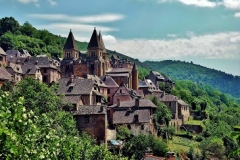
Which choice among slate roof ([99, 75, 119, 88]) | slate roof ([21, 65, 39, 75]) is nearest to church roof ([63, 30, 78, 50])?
slate roof ([99, 75, 119, 88])

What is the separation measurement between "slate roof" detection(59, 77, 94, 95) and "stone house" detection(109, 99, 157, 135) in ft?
18.4

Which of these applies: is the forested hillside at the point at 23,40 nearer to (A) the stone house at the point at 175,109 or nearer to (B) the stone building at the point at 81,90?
(A) the stone house at the point at 175,109

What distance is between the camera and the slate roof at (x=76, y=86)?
7579 centimetres

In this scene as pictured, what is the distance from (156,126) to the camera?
80375 millimetres

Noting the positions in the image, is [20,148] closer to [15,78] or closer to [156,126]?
[156,126]

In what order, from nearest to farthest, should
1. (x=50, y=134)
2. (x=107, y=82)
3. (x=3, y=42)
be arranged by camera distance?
(x=50, y=134) → (x=107, y=82) → (x=3, y=42)

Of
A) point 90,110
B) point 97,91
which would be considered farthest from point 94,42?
point 90,110

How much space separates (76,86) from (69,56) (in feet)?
132

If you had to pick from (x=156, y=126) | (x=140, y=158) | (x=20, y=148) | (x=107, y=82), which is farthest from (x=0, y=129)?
Result: (x=107, y=82)

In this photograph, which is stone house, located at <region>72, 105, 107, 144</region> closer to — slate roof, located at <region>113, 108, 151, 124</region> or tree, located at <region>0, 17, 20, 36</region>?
slate roof, located at <region>113, 108, 151, 124</region>

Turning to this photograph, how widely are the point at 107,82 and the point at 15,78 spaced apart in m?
23.1

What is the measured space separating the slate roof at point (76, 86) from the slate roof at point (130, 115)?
6.16m

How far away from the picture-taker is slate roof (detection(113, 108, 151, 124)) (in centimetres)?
7506

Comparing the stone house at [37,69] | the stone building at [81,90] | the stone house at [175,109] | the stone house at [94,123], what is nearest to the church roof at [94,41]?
the stone house at [37,69]
